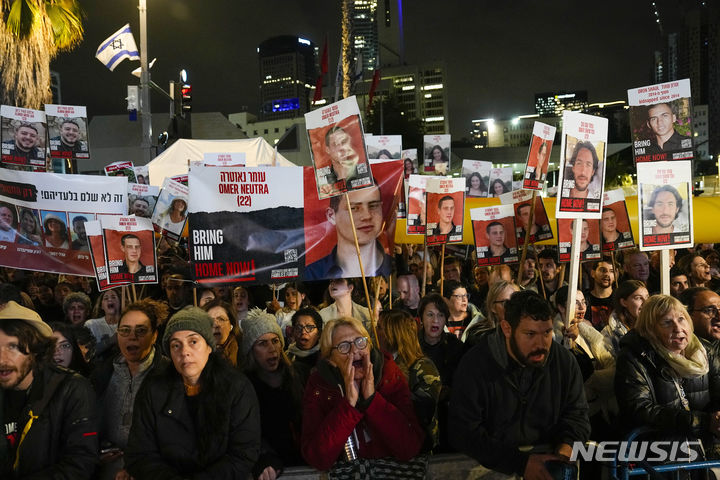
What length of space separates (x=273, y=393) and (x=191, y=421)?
2.50 ft

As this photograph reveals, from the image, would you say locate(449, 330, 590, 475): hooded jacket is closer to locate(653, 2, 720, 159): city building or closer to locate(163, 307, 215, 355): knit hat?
locate(163, 307, 215, 355): knit hat

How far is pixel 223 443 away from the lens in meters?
2.99

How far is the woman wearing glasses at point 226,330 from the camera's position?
4.42 meters

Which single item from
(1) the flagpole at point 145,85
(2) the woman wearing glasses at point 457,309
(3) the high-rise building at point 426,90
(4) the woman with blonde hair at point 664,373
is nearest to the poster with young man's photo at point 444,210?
(2) the woman wearing glasses at point 457,309

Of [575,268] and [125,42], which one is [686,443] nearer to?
[575,268]

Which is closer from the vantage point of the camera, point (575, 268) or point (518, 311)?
point (518, 311)

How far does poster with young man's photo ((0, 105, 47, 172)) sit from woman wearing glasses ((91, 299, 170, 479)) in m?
5.31

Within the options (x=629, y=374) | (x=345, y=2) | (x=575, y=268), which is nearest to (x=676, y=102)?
(x=575, y=268)

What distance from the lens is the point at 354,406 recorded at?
3080 millimetres

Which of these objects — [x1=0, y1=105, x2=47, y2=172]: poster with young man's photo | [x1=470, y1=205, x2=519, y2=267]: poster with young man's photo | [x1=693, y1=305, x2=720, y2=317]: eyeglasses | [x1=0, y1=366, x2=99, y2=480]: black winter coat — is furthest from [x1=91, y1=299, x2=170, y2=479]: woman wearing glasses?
[x1=0, y1=105, x2=47, y2=172]: poster with young man's photo

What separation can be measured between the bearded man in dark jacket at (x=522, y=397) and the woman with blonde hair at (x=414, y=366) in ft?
1.13

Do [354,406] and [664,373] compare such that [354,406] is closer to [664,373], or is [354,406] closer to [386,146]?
[664,373]

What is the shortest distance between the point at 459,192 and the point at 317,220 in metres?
2.75

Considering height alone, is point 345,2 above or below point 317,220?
above
